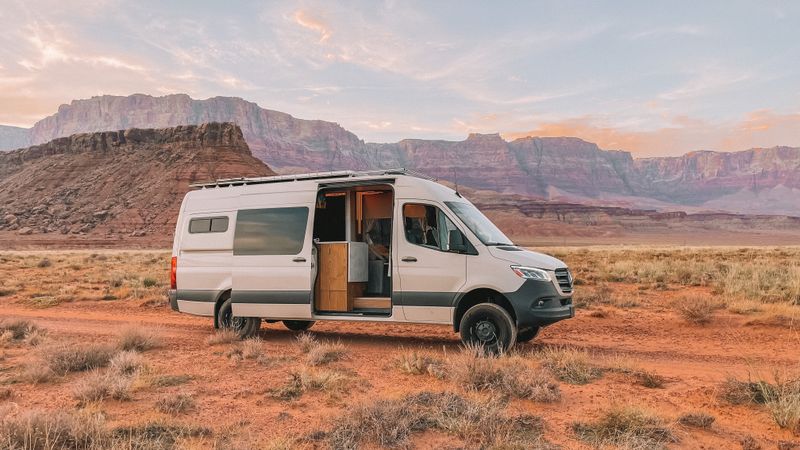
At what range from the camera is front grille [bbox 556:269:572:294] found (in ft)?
26.4

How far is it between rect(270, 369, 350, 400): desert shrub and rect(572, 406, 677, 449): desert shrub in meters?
2.77

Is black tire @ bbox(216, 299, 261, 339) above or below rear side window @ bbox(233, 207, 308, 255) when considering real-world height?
below

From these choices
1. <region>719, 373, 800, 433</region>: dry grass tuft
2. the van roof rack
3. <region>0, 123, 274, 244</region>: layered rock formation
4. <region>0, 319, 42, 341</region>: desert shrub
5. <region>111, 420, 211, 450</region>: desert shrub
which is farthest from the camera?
<region>0, 123, 274, 244</region>: layered rock formation

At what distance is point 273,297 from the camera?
951cm

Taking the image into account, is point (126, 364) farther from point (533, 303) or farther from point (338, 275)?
point (533, 303)

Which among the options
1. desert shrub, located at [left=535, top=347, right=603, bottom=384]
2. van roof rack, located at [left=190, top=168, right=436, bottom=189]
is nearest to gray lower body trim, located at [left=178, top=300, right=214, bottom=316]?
van roof rack, located at [left=190, top=168, right=436, bottom=189]

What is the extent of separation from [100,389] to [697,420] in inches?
244

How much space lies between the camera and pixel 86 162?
8412cm

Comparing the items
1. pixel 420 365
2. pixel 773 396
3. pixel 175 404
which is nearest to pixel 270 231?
pixel 420 365

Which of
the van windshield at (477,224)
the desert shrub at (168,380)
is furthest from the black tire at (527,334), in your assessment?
the desert shrub at (168,380)

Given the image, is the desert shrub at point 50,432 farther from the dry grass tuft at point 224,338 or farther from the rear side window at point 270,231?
the rear side window at point 270,231

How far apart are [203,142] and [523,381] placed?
86187 millimetres

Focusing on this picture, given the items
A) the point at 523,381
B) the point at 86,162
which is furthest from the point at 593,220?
the point at 523,381

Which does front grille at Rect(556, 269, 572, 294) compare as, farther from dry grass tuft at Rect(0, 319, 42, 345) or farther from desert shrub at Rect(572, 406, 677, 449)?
dry grass tuft at Rect(0, 319, 42, 345)
